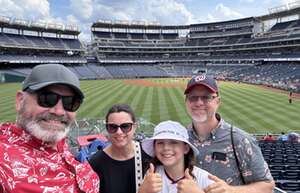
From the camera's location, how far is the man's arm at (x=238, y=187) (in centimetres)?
326

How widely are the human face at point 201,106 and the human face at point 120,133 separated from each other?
0.89 m

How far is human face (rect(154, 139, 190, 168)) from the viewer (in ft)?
11.8

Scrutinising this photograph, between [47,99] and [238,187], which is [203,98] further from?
[47,99]

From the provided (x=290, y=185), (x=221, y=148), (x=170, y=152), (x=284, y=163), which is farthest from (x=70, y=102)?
(x=284, y=163)

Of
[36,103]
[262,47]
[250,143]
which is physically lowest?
[250,143]

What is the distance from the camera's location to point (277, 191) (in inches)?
269

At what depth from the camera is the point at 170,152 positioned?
11.9 feet

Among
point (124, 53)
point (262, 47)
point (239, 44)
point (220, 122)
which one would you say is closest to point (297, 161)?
point (220, 122)

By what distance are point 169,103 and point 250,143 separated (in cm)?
3396

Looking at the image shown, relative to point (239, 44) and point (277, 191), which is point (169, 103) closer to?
point (277, 191)

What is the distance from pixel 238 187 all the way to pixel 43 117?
90.4 inches

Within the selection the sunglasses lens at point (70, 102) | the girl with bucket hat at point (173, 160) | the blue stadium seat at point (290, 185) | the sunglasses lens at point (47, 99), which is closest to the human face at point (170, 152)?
the girl with bucket hat at point (173, 160)

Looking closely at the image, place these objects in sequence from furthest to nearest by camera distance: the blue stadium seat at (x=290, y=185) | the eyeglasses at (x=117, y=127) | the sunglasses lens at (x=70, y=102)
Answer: the blue stadium seat at (x=290, y=185), the eyeglasses at (x=117, y=127), the sunglasses lens at (x=70, y=102)

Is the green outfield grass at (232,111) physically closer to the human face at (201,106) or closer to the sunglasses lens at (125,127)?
the human face at (201,106)
